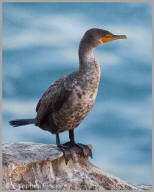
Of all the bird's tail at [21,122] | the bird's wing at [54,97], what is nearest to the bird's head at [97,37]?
the bird's wing at [54,97]

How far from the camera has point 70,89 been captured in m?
7.50

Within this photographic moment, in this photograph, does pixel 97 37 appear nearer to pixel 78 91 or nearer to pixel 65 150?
pixel 78 91

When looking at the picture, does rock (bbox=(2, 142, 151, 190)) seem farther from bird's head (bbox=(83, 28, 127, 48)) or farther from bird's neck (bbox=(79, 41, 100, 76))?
bird's head (bbox=(83, 28, 127, 48))

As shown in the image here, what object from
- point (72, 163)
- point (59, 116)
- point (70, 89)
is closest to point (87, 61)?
point (70, 89)

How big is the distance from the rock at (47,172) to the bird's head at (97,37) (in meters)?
1.78

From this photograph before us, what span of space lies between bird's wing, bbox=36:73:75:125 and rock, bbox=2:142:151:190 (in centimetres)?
56

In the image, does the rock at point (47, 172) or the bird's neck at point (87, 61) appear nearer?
the rock at point (47, 172)

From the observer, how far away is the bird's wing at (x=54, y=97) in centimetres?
757

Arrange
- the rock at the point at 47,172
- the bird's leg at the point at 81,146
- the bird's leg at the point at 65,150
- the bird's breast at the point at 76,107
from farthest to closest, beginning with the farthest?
the bird's leg at the point at 81,146
the bird's leg at the point at 65,150
the bird's breast at the point at 76,107
the rock at the point at 47,172

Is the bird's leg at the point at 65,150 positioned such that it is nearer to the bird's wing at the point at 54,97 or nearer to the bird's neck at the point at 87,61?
the bird's wing at the point at 54,97

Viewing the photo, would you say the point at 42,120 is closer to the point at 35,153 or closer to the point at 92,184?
the point at 35,153

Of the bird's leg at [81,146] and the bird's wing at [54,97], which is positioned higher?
the bird's wing at [54,97]

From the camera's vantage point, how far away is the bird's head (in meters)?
7.58

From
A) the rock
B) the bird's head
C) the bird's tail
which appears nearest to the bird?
the bird's head
